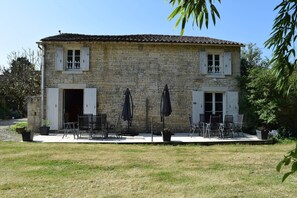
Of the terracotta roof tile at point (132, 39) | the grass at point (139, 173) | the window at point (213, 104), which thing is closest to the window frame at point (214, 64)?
the terracotta roof tile at point (132, 39)

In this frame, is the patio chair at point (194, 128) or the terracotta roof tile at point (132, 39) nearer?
the patio chair at point (194, 128)

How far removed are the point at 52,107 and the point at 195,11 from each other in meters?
13.4

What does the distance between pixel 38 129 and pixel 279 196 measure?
11.7 m

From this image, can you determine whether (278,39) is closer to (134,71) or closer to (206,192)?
(206,192)

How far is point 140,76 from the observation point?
567 inches

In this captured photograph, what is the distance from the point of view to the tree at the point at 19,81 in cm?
2273

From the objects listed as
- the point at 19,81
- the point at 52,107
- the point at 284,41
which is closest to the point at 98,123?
the point at 52,107

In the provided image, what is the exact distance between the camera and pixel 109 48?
14336mm

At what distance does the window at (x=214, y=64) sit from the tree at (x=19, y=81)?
13032mm

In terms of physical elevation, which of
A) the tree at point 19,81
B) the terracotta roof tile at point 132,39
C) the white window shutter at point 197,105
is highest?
the terracotta roof tile at point 132,39

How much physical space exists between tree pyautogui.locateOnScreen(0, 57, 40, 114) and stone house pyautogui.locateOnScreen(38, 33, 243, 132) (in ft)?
28.8

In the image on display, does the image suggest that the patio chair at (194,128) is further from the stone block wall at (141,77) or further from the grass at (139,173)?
the grass at (139,173)

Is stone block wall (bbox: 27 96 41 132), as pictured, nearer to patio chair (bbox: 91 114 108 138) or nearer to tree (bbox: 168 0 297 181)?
patio chair (bbox: 91 114 108 138)

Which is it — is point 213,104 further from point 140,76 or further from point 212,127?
point 140,76
